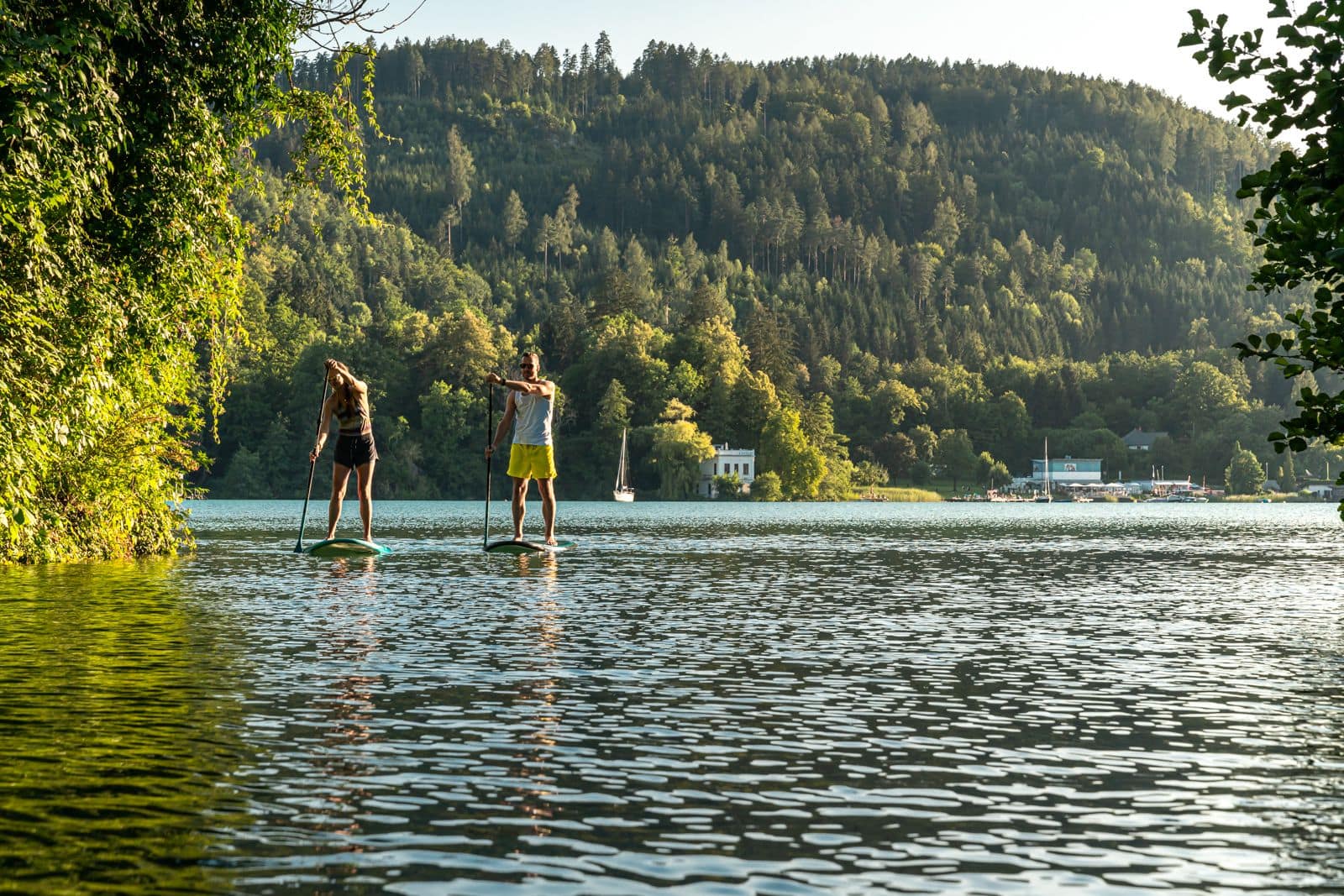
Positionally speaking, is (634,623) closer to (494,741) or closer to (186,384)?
(494,741)

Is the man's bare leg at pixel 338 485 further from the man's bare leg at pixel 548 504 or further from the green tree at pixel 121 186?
the man's bare leg at pixel 548 504

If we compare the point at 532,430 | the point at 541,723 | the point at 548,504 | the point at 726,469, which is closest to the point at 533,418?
the point at 532,430

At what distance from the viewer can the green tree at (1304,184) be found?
10234mm

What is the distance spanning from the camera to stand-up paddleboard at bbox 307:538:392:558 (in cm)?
2974

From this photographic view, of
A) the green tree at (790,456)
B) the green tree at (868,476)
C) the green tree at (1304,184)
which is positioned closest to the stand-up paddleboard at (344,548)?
the green tree at (1304,184)

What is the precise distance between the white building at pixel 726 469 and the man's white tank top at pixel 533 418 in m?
138

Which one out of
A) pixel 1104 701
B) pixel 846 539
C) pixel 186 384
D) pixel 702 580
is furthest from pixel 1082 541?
pixel 1104 701

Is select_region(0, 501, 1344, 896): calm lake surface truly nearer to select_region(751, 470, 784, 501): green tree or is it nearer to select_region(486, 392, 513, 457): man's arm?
select_region(486, 392, 513, 457): man's arm

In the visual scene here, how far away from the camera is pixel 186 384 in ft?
89.7

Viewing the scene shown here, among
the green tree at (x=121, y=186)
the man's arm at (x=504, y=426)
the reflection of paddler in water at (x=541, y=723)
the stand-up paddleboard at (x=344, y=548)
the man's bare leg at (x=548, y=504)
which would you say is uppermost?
the green tree at (x=121, y=186)

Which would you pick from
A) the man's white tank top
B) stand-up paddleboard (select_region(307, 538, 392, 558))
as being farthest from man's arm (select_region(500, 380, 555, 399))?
stand-up paddleboard (select_region(307, 538, 392, 558))

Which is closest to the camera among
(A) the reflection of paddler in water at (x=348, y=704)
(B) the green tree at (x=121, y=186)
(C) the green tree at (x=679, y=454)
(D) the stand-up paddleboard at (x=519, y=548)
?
(A) the reflection of paddler in water at (x=348, y=704)

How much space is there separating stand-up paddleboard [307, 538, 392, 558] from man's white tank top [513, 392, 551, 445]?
146 inches

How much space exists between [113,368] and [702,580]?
382 inches
